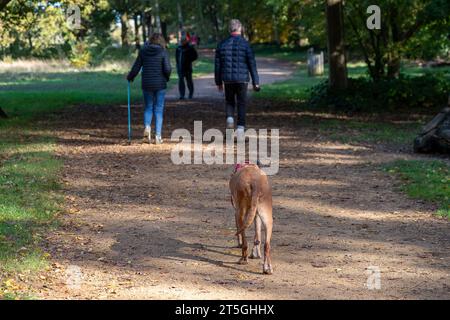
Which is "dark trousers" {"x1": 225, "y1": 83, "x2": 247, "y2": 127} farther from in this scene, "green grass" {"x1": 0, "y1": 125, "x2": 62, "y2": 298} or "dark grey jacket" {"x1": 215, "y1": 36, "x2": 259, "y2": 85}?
"green grass" {"x1": 0, "y1": 125, "x2": 62, "y2": 298}

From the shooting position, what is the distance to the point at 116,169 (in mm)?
12859

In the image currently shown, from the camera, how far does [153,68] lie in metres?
15.2

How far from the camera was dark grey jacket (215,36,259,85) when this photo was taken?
15141mm

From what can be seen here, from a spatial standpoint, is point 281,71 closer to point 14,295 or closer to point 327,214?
point 327,214

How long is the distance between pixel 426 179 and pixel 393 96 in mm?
10739

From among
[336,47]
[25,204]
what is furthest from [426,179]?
[336,47]

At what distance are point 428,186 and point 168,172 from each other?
379 cm

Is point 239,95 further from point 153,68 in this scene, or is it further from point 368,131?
point 368,131

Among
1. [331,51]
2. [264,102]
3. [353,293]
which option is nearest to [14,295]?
[353,293]

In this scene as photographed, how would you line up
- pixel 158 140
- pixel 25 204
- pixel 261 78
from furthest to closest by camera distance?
1. pixel 261 78
2. pixel 158 140
3. pixel 25 204

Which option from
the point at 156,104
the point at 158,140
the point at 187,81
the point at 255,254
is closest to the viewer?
the point at 255,254

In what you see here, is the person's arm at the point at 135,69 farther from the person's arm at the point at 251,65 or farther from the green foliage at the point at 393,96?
the green foliage at the point at 393,96

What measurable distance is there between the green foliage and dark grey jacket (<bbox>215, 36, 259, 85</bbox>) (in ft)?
22.6

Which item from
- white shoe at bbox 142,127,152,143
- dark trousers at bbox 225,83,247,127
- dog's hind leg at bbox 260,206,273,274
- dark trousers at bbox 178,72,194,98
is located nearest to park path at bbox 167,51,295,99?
dark trousers at bbox 178,72,194,98
